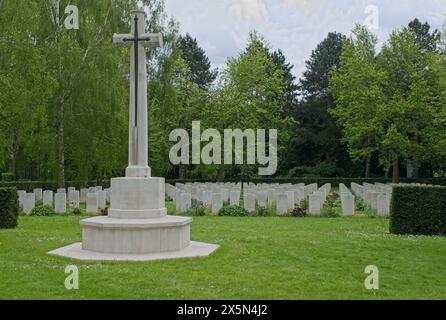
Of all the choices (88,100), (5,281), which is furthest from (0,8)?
(5,281)

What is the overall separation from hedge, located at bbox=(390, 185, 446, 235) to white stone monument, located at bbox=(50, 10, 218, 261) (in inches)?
194

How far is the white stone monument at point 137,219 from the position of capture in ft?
30.0

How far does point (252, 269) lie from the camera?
793 cm

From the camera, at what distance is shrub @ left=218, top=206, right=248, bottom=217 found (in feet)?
56.7

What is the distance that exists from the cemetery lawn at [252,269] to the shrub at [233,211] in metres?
4.79

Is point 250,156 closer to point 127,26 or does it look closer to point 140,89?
point 127,26

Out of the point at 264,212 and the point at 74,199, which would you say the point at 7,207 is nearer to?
the point at 74,199

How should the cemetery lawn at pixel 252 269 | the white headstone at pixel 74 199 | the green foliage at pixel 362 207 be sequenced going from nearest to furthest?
the cemetery lawn at pixel 252 269
the green foliage at pixel 362 207
the white headstone at pixel 74 199

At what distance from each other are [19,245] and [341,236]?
678 centimetres

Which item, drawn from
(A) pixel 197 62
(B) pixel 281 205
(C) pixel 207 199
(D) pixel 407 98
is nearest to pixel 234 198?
(C) pixel 207 199

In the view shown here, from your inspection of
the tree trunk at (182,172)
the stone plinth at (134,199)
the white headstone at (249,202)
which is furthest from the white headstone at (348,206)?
the tree trunk at (182,172)

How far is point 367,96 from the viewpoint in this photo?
112 feet

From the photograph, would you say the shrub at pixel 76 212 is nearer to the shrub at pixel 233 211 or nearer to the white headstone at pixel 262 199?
the shrub at pixel 233 211

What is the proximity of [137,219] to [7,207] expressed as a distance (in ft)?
16.7
